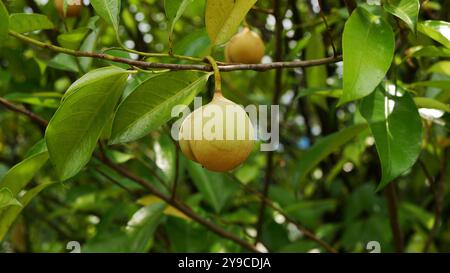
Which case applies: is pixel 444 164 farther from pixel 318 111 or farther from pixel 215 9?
pixel 215 9

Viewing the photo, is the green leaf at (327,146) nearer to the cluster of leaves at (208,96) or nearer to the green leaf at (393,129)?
the cluster of leaves at (208,96)

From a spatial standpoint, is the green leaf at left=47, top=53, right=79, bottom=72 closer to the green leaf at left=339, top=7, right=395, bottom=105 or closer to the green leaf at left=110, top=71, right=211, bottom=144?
the green leaf at left=110, top=71, right=211, bottom=144

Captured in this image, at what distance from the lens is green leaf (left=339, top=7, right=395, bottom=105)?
2.17ft

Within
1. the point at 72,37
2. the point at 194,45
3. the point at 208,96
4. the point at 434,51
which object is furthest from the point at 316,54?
the point at 72,37

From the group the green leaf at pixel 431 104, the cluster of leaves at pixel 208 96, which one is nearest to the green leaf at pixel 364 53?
the cluster of leaves at pixel 208 96

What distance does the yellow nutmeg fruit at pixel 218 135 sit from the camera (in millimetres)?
651

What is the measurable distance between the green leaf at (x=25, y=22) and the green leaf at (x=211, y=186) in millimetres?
598

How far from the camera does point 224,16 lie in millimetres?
713

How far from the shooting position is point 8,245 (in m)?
2.00

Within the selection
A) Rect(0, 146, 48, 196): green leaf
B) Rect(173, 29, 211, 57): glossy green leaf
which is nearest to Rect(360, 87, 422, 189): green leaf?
Rect(173, 29, 211, 57): glossy green leaf

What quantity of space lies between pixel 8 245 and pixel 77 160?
4.66 feet

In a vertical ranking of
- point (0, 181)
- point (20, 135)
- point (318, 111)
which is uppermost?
point (0, 181)

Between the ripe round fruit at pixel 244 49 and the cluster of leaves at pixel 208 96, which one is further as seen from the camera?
the ripe round fruit at pixel 244 49
